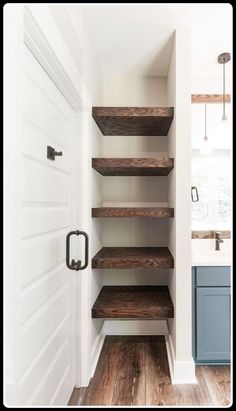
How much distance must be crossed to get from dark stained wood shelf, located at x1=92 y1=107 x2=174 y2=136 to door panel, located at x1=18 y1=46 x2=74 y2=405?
37 centimetres

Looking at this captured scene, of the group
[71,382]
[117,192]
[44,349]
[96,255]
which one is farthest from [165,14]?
[71,382]

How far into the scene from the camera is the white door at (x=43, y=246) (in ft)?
3.25

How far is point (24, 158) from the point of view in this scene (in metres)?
1.02

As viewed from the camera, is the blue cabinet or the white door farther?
the blue cabinet

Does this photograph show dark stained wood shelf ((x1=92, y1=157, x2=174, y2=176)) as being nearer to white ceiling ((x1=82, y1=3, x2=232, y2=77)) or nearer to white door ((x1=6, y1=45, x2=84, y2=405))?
Result: white door ((x1=6, y1=45, x2=84, y2=405))

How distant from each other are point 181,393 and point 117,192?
5.33 feet

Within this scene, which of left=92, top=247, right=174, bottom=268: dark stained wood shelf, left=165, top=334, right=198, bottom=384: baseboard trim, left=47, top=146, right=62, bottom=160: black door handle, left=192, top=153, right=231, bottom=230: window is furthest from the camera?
left=192, top=153, right=231, bottom=230: window

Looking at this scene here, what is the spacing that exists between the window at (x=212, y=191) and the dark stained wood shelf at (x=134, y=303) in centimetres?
75

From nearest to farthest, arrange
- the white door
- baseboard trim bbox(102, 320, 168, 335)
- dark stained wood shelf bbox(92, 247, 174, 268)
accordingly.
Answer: the white door → dark stained wood shelf bbox(92, 247, 174, 268) → baseboard trim bbox(102, 320, 168, 335)

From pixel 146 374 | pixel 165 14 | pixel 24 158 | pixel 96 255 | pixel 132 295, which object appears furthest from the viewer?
pixel 132 295

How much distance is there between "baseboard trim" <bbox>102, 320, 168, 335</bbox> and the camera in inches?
97.0

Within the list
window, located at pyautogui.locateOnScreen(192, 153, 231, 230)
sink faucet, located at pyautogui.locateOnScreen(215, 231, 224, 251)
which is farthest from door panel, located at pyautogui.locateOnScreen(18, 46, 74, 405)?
sink faucet, located at pyautogui.locateOnScreen(215, 231, 224, 251)

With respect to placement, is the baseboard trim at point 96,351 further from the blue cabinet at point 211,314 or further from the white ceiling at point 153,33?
the white ceiling at point 153,33

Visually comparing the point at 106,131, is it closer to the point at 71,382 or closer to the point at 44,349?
the point at 44,349
